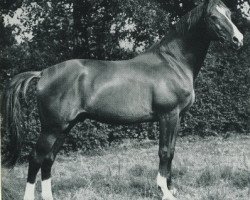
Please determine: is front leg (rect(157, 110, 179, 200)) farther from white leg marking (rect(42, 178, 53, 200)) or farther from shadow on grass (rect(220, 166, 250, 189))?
white leg marking (rect(42, 178, 53, 200))

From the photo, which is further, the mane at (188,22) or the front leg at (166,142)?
the mane at (188,22)

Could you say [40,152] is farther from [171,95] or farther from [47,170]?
[171,95]

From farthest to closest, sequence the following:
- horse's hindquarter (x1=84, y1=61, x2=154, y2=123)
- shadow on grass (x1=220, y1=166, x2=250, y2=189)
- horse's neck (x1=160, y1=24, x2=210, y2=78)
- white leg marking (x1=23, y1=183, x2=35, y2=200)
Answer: shadow on grass (x1=220, y1=166, x2=250, y2=189), horse's neck (x1=160, y1=24, x2=210, y2=78), horse's hindquarter (x1=84, y1=61, x2=154, y2=123), white leg marking (x1=23, y1=183, x2=35, y2=200)

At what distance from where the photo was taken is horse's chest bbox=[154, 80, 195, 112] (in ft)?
17.5

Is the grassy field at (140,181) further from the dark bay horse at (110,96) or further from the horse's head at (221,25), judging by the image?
the horse's head at (221,25)

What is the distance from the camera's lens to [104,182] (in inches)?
→ 254

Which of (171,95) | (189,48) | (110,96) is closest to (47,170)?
(110,96)

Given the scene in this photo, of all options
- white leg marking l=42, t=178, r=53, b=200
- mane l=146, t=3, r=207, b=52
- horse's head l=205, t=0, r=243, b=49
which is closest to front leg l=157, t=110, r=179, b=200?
mane l=146, t=3, r=207, b=52

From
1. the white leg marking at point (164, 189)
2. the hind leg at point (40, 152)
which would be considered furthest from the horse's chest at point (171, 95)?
the hind leg at point (40, 152)

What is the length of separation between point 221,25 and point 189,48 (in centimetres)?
57

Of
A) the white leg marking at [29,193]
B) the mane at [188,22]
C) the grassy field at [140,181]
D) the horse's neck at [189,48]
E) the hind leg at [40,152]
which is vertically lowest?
the grassy field at [140,181]

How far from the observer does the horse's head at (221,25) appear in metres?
Answer: 5.43

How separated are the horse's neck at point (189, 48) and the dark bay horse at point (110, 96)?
5.3 inches

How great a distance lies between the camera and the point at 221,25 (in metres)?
5.46
